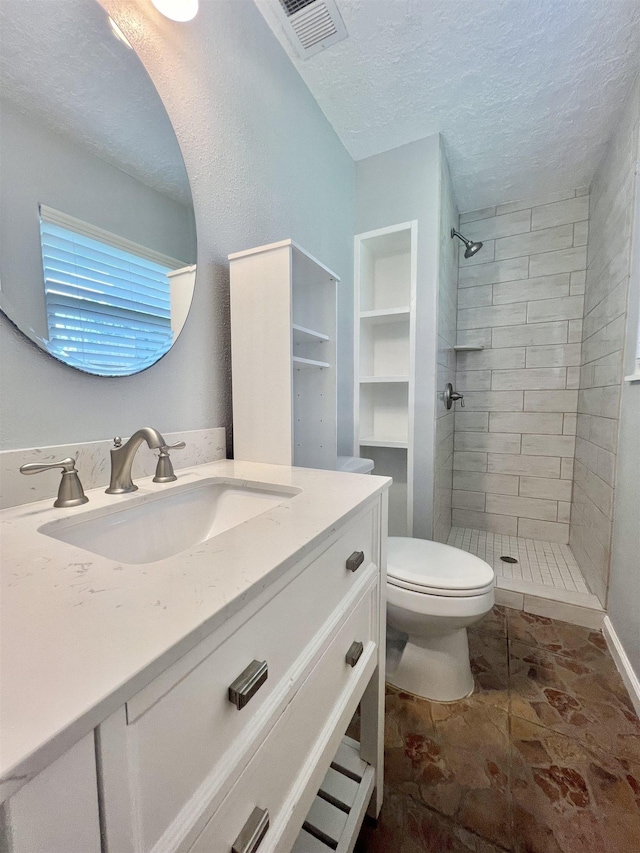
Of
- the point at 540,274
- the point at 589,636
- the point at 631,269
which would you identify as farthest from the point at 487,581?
the point at 540,274

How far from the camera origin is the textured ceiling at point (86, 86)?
0.63 metres

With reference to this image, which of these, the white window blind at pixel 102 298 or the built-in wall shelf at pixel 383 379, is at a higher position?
the white window blind at pixel 102 298

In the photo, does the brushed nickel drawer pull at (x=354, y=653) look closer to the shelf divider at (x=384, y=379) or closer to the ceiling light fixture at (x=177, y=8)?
the shelf divider at (x=384, y=379)

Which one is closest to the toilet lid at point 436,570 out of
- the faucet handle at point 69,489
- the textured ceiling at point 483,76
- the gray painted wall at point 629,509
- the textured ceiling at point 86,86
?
the gray painted wall at point 629,509

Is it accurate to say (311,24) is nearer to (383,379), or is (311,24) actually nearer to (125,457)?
(383,379)

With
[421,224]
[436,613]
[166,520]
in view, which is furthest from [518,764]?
[421,224]

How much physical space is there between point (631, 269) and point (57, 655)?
2.01m

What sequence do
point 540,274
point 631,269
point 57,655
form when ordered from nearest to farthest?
point 57,655, point 631,269, point 540,274

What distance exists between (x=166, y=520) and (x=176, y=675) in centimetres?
46

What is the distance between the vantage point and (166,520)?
0.73 m

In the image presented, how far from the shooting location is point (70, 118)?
69cm

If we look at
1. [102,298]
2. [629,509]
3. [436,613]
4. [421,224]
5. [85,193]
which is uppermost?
[421,224]

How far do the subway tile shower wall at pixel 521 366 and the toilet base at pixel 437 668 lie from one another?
1.47 m

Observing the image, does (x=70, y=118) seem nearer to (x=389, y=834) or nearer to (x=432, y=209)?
(x=432, y=209)
